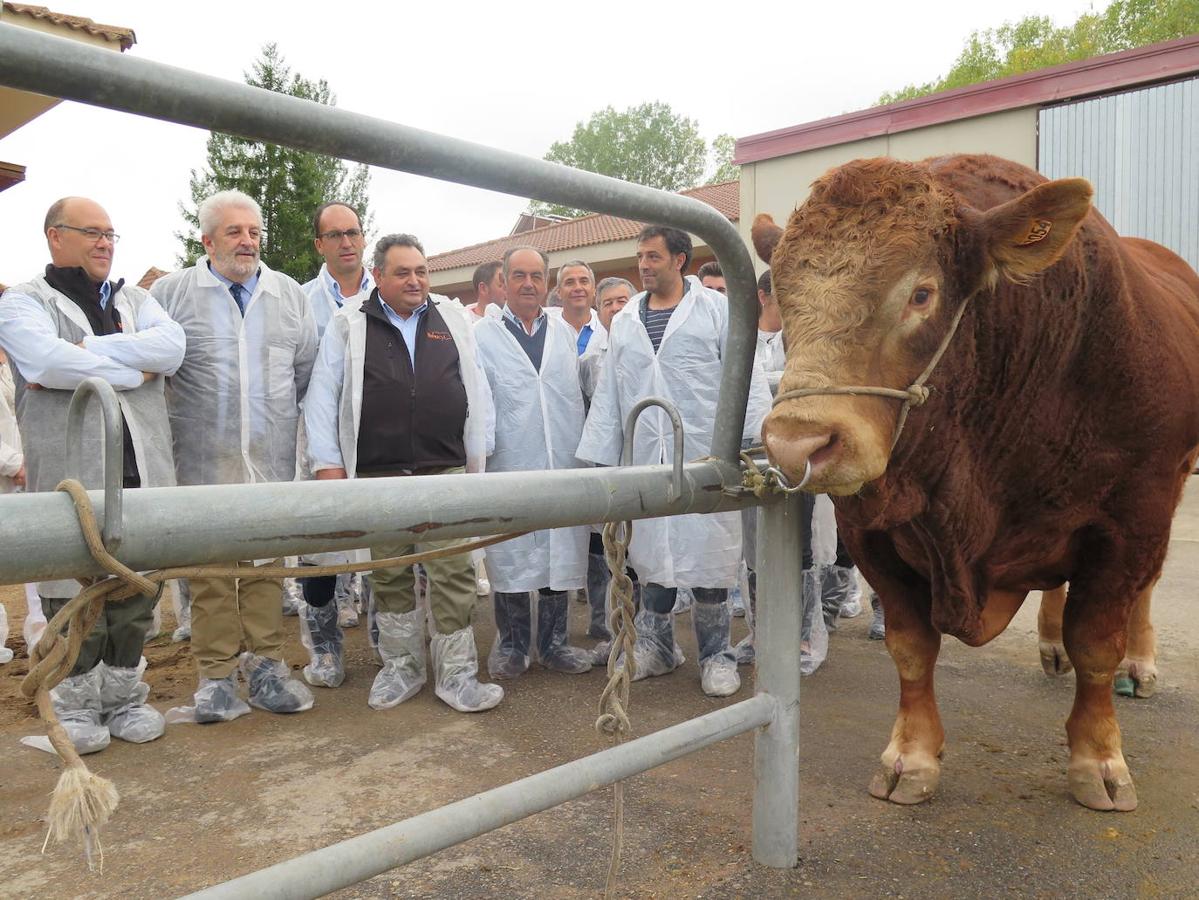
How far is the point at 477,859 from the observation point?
7.44ft

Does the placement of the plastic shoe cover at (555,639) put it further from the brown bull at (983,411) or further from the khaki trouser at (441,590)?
the brown bull at (983,411)

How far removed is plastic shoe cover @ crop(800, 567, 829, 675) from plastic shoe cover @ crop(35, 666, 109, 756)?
2647 mm

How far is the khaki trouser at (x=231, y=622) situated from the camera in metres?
3.47

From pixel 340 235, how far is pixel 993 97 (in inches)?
390

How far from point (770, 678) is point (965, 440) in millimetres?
818

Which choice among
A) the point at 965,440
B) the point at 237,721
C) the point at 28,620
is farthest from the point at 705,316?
the point at 28,620

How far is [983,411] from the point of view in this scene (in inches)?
96.3

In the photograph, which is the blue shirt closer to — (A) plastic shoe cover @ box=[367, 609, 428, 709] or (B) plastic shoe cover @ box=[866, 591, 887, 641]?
(A) plastic shoe cover @ box=[367, 609, 428, 709]

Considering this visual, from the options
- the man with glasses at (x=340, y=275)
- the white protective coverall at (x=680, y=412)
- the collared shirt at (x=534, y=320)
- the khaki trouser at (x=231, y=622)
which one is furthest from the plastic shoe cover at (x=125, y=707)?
the collared shirt at (x=534, y=320)

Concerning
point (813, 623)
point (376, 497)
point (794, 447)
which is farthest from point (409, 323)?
point (376, 497)

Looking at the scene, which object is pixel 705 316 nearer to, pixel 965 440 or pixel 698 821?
pixel 965 440

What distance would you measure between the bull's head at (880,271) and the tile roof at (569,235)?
1640 centimetres

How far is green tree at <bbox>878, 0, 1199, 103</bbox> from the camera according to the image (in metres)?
30.7

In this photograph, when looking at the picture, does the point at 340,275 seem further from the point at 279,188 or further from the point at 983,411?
the point at 279,188
